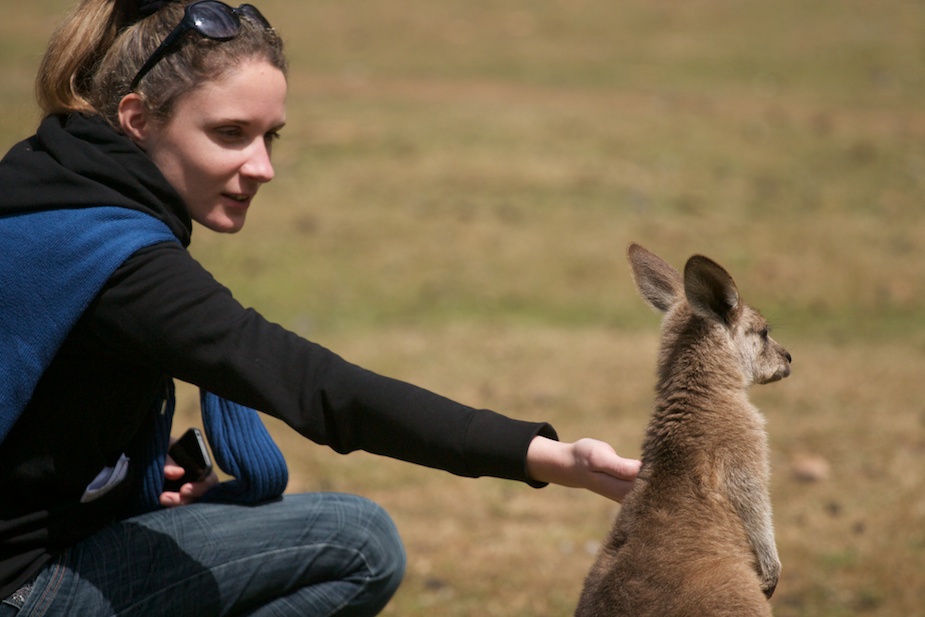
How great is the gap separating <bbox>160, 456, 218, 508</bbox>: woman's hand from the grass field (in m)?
1.37

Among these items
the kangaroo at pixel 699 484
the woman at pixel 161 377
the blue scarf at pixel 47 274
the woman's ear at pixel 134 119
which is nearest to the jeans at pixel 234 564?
the woman at pixel 161 377

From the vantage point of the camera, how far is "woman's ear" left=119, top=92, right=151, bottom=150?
2.57 metres

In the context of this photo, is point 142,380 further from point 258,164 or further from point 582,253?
point 582,253

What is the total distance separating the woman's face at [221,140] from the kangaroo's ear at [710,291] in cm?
109

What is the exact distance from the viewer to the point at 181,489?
3.06 meters

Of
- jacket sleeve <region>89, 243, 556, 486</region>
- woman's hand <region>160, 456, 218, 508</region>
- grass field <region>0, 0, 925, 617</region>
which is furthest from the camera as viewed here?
grass field <region>0, 0, 925, 617</region>

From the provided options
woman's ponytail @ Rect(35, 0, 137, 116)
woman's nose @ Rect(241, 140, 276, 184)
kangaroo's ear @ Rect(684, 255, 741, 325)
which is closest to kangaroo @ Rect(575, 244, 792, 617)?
kangaroo's ear @ Rect(684, 255, 741, 325)

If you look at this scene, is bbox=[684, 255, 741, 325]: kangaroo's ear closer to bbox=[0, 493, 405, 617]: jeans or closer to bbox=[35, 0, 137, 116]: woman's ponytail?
bbox=[0, 493, 405, 617]: jeans

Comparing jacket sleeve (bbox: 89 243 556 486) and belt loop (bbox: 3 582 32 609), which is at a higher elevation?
jacket sleeve (bbox: 89 243 556 486)

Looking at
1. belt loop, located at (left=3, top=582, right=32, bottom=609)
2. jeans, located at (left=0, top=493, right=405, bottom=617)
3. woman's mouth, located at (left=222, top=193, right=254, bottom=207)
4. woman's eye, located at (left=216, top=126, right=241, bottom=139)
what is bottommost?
belt loop, located at (left=3, top=582, right=32, bottom=609)

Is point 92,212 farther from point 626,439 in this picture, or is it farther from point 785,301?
point 785,301

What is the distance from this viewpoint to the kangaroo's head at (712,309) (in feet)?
9.32

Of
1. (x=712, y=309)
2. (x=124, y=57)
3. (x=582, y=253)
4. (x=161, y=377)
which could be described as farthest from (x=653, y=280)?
(x=582, y=253)

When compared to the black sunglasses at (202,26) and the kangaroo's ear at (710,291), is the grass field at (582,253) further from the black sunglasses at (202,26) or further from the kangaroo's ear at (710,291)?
the kangaroo's ear at (710,291)
